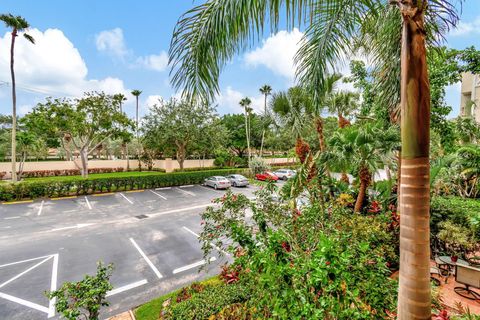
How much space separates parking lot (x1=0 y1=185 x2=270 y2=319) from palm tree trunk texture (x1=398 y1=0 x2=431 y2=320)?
16.1 ft

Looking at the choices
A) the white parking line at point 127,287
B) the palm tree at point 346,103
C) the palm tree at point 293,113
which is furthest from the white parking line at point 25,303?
the palm tree at point 346,103

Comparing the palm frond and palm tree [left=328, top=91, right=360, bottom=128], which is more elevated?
palm tree [left=328, top=91, right=360, bottom=128]

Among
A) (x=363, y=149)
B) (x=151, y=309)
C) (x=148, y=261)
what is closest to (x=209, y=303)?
(x=151, y=309)

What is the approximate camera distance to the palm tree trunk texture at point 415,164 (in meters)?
1.67

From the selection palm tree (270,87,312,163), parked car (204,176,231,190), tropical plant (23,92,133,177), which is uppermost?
tropical plant (23,92,133,177)

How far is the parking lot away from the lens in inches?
195

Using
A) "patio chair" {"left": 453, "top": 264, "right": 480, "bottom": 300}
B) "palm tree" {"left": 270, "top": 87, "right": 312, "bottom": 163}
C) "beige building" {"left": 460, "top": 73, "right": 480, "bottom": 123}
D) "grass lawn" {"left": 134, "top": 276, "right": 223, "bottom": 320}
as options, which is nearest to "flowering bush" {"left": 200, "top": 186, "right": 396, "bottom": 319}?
"grass lawn" {"left": 134, "top": 276, "right": 223, "bottom": 320}

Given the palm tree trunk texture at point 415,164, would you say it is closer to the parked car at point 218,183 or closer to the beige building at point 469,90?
the parked car at point 218,183

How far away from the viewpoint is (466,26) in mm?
3270

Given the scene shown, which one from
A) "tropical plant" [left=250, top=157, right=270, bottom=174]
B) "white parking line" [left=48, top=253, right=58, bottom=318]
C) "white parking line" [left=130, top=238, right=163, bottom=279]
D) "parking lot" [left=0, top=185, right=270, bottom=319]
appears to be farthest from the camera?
"tropical plant" [left=250, top=157, right=270, bottom=174]

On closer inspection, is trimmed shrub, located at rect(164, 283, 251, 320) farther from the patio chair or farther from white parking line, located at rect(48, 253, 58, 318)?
the patio chair

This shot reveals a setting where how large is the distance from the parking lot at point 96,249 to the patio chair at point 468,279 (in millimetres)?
5144

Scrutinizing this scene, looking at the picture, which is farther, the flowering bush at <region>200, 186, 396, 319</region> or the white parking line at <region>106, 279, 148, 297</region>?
the white parking line at <region>106, 279, 148, 297</region>

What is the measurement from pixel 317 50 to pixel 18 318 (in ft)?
23.5
